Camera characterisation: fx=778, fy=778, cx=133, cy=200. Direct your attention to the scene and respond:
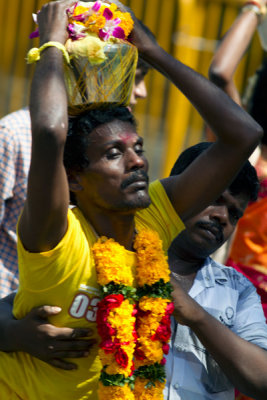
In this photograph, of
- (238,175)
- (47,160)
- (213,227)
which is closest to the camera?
(47,160)

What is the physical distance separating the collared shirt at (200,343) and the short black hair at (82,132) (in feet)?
3.00

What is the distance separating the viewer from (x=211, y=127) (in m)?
3.27

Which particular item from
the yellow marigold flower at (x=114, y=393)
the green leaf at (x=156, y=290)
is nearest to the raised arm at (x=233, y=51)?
the green leaf at (x=156, y=290)

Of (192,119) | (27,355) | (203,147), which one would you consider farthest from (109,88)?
(192,119)

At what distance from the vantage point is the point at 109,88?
10.6ft

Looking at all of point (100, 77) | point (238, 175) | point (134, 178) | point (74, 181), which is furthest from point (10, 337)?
point (238, 175)

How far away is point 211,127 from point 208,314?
31.9 inches

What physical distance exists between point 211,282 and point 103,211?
80cm

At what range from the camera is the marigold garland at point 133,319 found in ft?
10.00

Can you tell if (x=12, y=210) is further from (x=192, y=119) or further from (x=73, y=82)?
(x=192, y=119)

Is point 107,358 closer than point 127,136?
Yes

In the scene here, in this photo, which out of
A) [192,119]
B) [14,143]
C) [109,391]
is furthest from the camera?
[192,119]

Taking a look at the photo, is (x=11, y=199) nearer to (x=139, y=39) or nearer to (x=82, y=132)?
(x=82, y=132)

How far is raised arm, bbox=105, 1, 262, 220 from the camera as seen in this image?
323 cm
